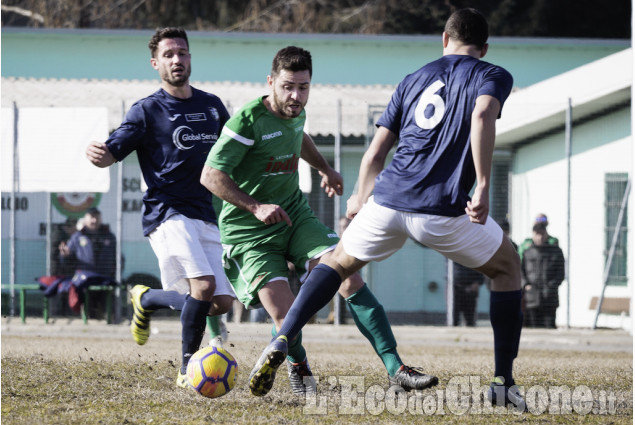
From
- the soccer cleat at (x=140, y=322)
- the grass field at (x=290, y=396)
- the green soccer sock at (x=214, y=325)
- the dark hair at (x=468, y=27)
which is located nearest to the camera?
the grass field at (x=290, y=396)

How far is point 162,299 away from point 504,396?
2993 mm

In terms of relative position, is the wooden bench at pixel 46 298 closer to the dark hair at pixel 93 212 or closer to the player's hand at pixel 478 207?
the dark hair at pixel 93 212

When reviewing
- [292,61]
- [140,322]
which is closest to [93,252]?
[140,322]

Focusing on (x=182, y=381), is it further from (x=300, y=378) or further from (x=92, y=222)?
(x=92, y=222)

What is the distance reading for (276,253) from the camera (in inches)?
263

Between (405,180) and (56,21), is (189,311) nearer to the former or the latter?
(405,180)

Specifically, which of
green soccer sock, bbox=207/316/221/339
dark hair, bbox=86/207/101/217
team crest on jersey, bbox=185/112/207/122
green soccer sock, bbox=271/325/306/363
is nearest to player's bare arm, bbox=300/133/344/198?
team crest on jersey, bbox=185/112/207/122

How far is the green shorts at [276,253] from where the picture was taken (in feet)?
21.5

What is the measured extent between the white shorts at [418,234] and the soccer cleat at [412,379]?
71cm

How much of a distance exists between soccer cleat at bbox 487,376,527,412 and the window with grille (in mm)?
10143

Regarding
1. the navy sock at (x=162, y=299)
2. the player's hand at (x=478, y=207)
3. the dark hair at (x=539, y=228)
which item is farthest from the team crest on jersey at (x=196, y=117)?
the dark hair at (x=539, y=228)

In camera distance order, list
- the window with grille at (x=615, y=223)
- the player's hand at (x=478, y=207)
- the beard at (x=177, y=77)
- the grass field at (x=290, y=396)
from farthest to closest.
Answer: the window with grille at (x=615, y=223) < the beard at (x=177, y=77) < the grass field at (x=290, y=396) < the player's hand at (x=478, y=207)

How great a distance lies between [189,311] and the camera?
23.4ft

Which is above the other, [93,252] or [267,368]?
[93,252]
